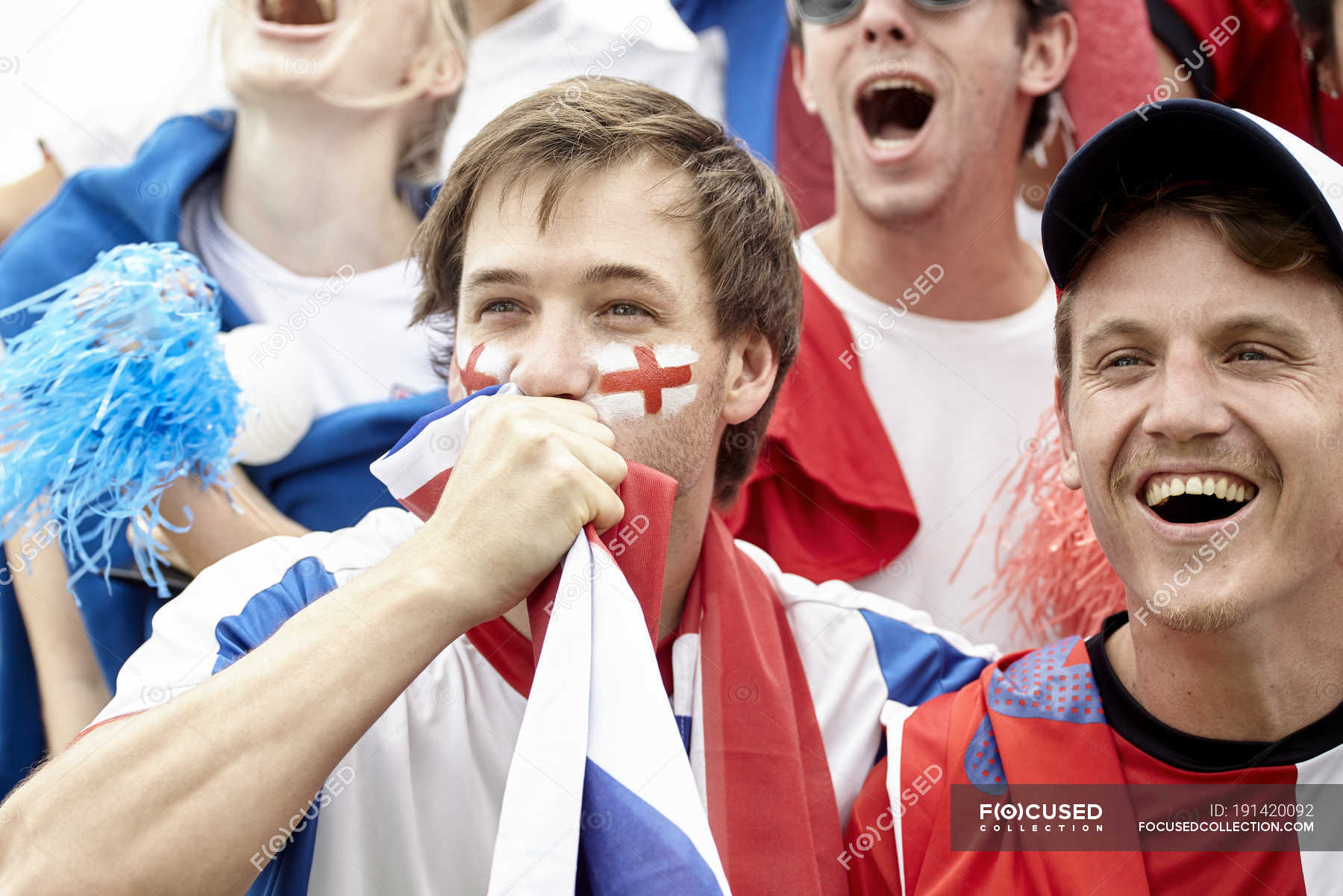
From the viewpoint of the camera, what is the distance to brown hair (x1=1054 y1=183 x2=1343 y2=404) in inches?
66.2

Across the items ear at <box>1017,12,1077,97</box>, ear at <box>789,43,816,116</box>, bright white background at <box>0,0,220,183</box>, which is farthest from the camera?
bright white background at <box>0,0,220,183</box>

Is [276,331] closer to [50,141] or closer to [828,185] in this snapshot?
[50,141]

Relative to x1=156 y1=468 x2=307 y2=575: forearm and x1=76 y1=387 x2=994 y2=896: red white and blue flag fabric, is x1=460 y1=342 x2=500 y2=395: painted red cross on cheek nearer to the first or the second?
x1=76 y1=387 x2=994 y2=896: red white and blue flag fabric

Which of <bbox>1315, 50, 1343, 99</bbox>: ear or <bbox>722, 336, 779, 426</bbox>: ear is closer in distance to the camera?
<bbox>722, 336, 779, 426</bbox>: ear

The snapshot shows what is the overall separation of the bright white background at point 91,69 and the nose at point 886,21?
1.59m

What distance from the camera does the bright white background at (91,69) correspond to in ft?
10.3

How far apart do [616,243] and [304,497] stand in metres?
1.13

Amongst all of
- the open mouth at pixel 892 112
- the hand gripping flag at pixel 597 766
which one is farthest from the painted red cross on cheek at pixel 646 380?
the open mouth at pixel 892 112

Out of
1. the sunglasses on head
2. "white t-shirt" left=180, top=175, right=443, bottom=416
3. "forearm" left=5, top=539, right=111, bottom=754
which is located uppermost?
the sunglasses on head

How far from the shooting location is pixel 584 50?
332 cm

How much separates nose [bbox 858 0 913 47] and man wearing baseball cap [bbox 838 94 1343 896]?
1067 mm


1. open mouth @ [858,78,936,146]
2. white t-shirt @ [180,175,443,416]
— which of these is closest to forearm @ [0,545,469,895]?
white t-shirt @ [180,175,443,416]

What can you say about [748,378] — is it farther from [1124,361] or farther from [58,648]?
[58,648]

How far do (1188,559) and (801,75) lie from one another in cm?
183
